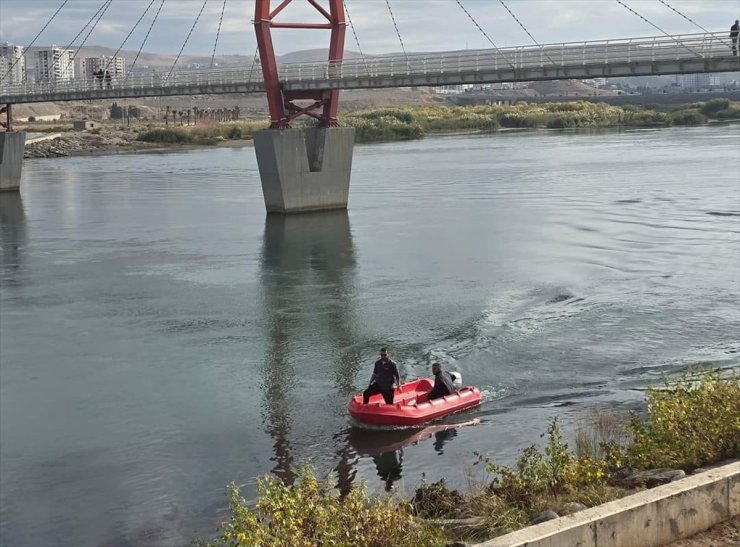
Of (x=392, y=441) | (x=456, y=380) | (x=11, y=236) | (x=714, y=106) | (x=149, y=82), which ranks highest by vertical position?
(x=149, y=82)

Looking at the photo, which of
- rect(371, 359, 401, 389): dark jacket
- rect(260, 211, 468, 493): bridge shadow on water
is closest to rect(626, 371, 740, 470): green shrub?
rect(260, 211, 468, 493): bridge shadow on water

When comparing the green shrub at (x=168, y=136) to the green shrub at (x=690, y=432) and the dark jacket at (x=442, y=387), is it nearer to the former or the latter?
the dark jacket at (x=442, y=387)

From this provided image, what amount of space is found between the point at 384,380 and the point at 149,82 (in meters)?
45.7

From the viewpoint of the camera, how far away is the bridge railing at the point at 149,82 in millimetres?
55906

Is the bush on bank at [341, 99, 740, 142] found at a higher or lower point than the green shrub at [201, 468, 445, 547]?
higher

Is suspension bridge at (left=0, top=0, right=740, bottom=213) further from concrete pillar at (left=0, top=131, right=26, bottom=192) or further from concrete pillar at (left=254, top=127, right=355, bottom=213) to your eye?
concrete pillar at (left=0, top=131, right=26, bottom=192)

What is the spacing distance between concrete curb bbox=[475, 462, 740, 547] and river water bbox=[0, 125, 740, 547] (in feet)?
20.9

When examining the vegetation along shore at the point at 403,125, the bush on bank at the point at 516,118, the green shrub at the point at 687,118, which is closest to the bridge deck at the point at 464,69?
the vegetation along shore at the point at 403,125

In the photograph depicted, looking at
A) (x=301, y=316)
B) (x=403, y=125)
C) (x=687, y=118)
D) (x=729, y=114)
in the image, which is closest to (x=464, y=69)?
(x=301, y=316)

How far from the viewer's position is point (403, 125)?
128m

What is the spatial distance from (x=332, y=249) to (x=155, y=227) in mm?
11736

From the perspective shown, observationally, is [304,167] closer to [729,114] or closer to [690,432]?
[690,432]

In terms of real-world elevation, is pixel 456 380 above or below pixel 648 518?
below

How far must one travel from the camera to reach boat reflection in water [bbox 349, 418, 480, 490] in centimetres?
1852
